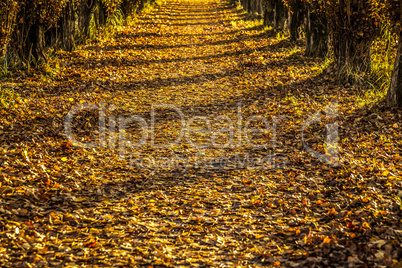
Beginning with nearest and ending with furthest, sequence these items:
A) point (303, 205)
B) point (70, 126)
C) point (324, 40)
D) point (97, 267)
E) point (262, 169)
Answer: point (97, 267), point (303, 205), point (262, 169), point (70, 126), point (324, 40)

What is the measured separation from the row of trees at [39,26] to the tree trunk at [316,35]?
7.87 meters

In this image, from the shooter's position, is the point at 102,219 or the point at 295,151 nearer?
the point at 102,219

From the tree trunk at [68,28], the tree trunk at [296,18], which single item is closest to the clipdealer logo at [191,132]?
the tree trunk at [68,28]

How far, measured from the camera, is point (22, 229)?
445 cm

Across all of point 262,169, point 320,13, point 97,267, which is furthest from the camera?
point 320,13

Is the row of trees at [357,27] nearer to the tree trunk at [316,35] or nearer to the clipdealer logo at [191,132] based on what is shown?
the tree trunk at [316,35]

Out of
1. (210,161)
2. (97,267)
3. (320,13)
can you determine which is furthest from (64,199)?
(320,13)

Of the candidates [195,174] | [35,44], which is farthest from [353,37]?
[35,44]

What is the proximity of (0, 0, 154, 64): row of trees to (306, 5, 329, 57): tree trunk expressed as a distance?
7.87 meters

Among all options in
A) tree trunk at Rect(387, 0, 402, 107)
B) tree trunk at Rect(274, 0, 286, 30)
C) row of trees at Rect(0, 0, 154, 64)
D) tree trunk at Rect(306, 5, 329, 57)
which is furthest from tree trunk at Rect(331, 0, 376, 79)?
row of trees at Rect(0, 0, 154, 64)

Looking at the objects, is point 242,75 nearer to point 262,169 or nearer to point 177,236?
point 262,169

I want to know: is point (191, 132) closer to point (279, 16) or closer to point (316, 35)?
point (316, 35)

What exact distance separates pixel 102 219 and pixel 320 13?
32.2 feet

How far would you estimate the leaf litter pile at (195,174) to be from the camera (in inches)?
168
